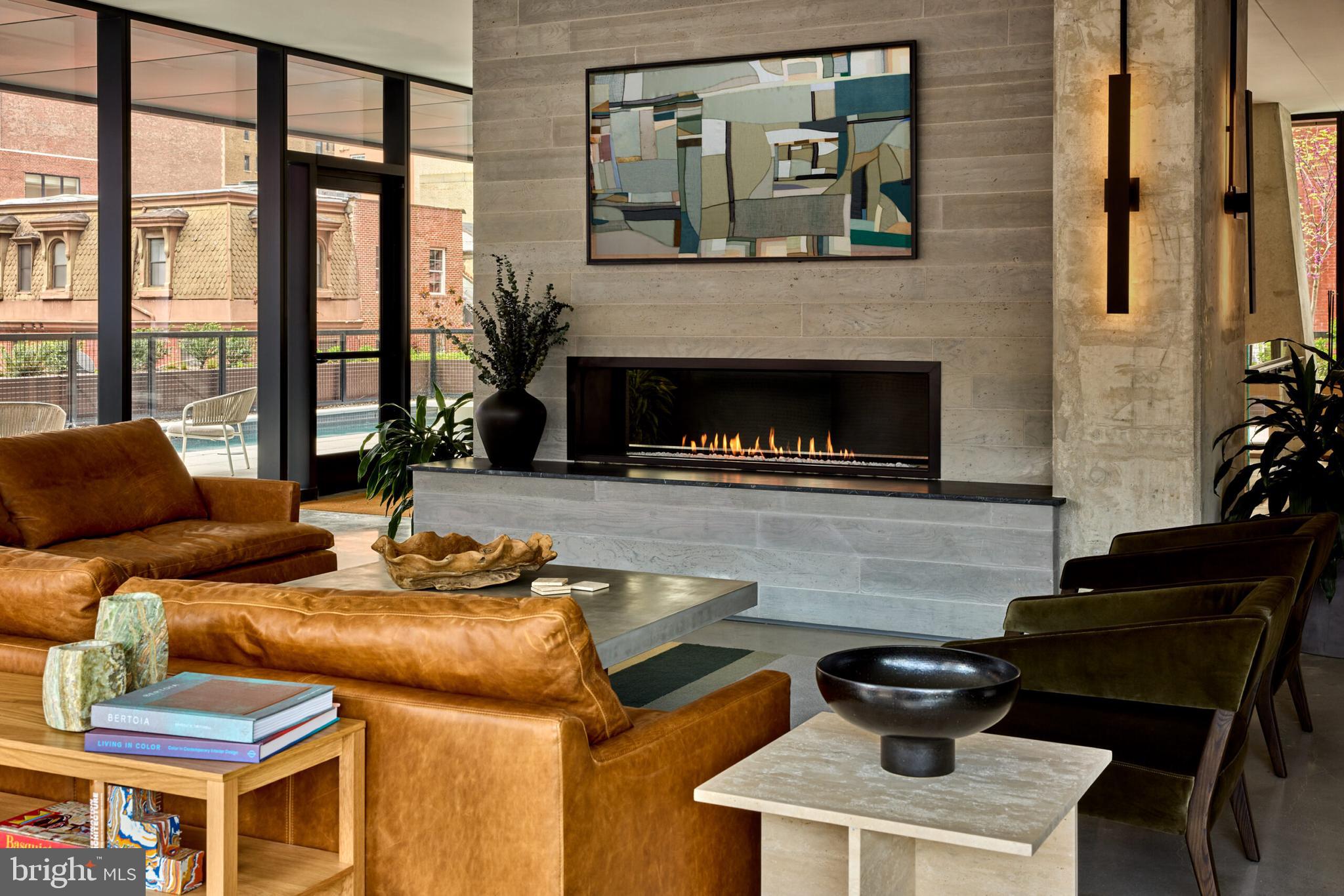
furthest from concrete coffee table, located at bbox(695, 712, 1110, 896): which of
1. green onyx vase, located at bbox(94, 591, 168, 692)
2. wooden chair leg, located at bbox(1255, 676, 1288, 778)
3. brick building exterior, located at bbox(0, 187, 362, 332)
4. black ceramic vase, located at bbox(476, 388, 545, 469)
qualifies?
brick building exterior, located at bbox(0, 187, 362, 332)

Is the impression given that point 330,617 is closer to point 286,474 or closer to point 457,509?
point 457,509

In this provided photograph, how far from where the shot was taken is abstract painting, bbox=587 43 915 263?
18.3ft

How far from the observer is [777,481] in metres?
5.55

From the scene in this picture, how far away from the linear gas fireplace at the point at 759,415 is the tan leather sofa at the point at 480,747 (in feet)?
12.0

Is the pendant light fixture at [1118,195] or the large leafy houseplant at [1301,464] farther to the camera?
the large leafy houseplant at [1301,464]

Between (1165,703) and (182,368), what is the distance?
6.43 m

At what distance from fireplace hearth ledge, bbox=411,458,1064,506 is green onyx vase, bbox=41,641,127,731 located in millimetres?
3613

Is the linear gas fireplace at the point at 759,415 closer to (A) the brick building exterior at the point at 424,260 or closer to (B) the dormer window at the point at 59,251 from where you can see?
(B) the dormer window at the point at 59,251

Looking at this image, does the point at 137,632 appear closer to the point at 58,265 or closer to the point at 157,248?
the point at 58,265

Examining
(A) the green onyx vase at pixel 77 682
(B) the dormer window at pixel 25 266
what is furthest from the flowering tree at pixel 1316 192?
(A) the green onyx vase at pixel 77 682

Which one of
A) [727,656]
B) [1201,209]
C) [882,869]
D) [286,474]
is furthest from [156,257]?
[882,869]

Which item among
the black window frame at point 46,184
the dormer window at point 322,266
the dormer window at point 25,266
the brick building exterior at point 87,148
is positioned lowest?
the dormer window at point 25,266

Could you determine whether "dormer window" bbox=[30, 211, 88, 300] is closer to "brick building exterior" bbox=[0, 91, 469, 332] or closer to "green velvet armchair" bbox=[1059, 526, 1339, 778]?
"brick building exterior" bbox=[0, 91, 469, 332]

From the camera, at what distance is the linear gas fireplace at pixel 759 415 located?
580cm
